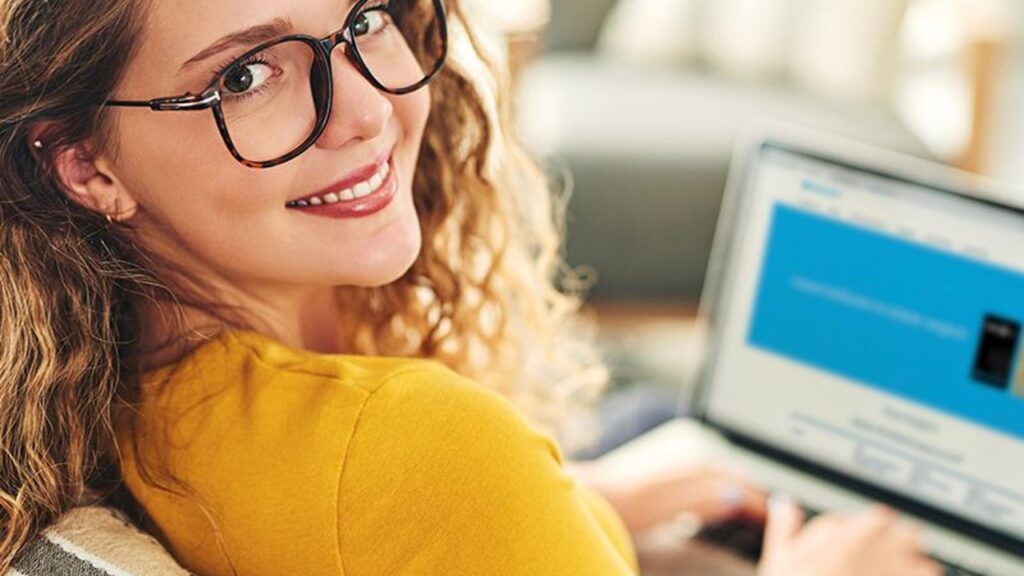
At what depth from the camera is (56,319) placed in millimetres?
1007

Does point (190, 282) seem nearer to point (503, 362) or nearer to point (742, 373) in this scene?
point (503, 362)

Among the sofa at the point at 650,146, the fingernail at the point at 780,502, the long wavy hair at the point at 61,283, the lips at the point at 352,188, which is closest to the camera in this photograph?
the long wavy hair at the point at 61,283

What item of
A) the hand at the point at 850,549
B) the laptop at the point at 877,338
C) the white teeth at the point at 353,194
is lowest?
the hand at the point at 850,549

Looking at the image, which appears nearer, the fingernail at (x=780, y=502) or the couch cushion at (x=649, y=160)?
the fingernail at (x=780, y=502)

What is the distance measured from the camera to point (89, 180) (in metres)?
1.02

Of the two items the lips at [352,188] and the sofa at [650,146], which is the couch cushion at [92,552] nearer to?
the lips at [352,188]

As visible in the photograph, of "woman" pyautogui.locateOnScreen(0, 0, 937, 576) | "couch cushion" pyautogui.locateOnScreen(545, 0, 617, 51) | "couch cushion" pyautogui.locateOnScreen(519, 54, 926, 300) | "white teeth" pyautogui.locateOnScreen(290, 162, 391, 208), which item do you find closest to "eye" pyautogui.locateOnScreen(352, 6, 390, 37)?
"woman" pyautogui.locateOnScreen(0, 0, 937, 576)

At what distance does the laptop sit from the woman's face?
47 cm

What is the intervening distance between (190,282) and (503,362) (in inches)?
19.0

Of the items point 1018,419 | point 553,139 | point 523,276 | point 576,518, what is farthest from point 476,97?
point 553,139

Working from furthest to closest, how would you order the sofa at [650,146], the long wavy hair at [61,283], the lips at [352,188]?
the sofa at [650,146] < the lips at [352,188] < the long wavy hair at [61,283]

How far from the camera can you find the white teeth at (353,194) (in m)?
1.06

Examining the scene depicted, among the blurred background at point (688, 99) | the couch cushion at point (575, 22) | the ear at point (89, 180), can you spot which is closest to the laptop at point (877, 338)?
the ear at point (89, 180)

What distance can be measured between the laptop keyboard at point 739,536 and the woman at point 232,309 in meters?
0.41
